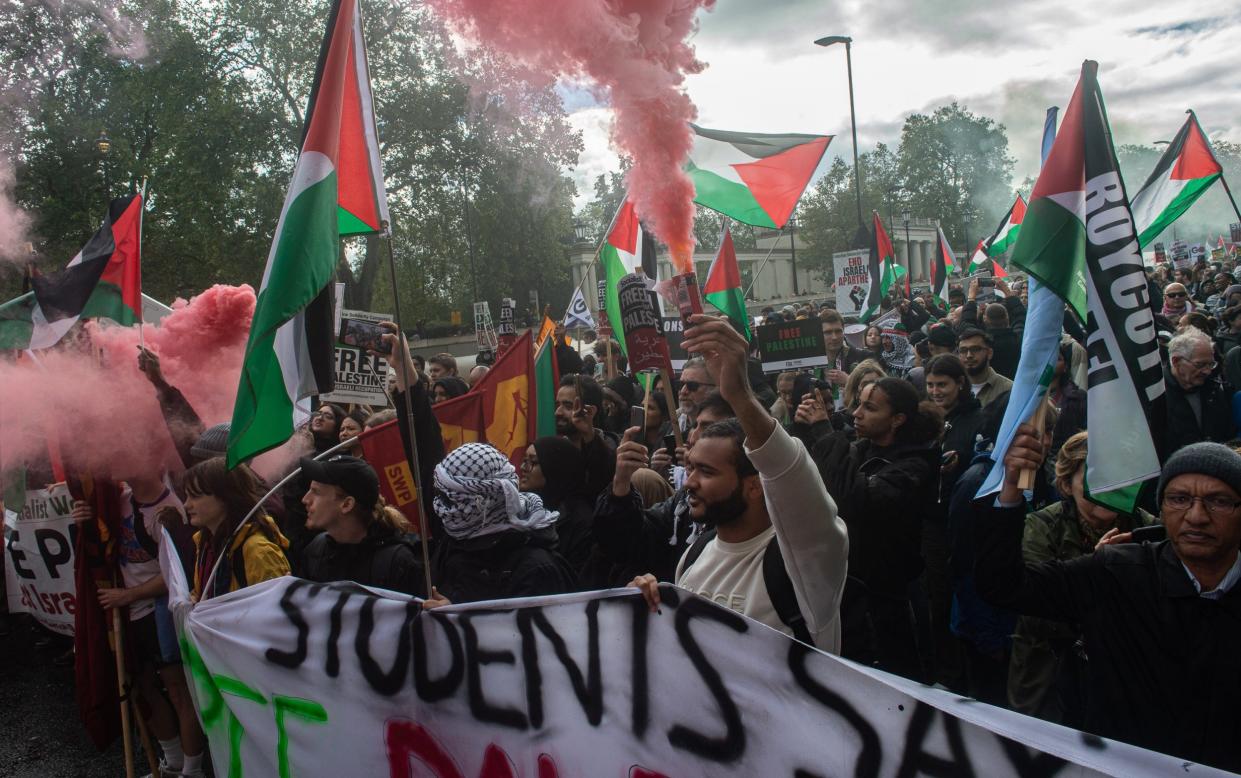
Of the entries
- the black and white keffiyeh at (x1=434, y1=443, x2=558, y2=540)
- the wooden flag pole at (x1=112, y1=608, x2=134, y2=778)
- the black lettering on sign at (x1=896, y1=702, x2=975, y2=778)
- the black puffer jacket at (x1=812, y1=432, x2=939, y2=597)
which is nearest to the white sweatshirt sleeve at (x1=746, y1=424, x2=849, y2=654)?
the black lettering on sign at (x1=896, y1=702, x2=975, y2=778)

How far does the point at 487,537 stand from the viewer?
3268 millimetres

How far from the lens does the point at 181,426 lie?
15.7 feet

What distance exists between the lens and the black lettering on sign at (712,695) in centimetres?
220

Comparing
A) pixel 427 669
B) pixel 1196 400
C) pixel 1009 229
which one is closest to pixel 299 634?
pixel 427 669

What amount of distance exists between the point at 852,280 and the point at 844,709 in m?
11.9

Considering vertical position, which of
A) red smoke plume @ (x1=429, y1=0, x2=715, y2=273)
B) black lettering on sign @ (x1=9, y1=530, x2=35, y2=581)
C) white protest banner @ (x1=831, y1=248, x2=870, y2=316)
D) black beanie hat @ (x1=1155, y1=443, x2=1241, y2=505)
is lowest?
black lettering on sign @ (x1=9, y1=530, x2=35, y2=581)

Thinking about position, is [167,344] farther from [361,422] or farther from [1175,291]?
[1175,291]

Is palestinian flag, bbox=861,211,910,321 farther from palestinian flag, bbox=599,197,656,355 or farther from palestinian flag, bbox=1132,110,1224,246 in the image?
palestinian flag, bbox=1132,110,1224,246

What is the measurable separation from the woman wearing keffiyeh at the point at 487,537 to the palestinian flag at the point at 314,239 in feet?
2.30

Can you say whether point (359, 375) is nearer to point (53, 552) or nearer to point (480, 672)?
point (53, 552)

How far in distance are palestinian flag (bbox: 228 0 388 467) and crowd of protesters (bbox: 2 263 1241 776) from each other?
1.10 feet

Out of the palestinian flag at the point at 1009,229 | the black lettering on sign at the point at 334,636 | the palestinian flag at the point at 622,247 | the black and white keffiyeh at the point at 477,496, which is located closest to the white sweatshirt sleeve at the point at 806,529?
the black and white keffiyeh at the point at 477,496

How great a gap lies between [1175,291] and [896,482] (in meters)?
8.82

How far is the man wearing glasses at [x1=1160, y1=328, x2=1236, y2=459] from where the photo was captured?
5.37 meters
